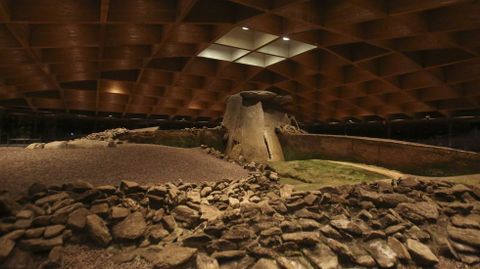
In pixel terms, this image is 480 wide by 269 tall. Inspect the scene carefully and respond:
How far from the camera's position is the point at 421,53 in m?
13.7

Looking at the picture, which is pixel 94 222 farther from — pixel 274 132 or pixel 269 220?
pixel 274 132

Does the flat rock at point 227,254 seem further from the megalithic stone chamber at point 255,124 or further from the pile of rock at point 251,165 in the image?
the megalithic stone chamber at point 255,124

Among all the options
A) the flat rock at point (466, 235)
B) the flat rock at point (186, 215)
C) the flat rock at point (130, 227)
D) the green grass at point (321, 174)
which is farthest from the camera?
the green grass at point (321, 174)

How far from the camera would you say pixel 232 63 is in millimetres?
17047

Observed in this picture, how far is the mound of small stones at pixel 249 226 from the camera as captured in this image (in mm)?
3266

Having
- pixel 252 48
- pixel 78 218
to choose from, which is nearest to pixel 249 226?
pixel 78 218

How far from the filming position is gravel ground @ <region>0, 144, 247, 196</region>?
4.61m

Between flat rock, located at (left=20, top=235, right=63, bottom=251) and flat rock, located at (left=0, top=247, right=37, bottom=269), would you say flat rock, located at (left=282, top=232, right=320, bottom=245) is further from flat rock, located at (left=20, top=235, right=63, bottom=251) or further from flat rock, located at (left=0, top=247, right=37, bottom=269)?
flat rock, located at (left=0, top=247, right=37, bottom=269)

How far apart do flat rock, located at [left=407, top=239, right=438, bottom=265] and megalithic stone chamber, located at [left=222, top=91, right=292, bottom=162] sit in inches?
212

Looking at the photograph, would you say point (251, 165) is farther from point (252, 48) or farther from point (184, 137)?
point (252, 48)

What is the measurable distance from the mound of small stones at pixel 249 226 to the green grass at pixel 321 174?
49.9 inches

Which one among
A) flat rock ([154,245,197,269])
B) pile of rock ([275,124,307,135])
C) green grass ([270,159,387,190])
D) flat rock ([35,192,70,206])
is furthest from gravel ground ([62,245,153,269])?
pile of rock ([275,124,307,135])

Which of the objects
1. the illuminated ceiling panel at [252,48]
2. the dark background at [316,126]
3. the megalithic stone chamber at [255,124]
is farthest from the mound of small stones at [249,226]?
the dark background at [316,126]

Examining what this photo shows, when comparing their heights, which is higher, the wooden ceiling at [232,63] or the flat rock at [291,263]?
the wooden ceiling at [232,63]
